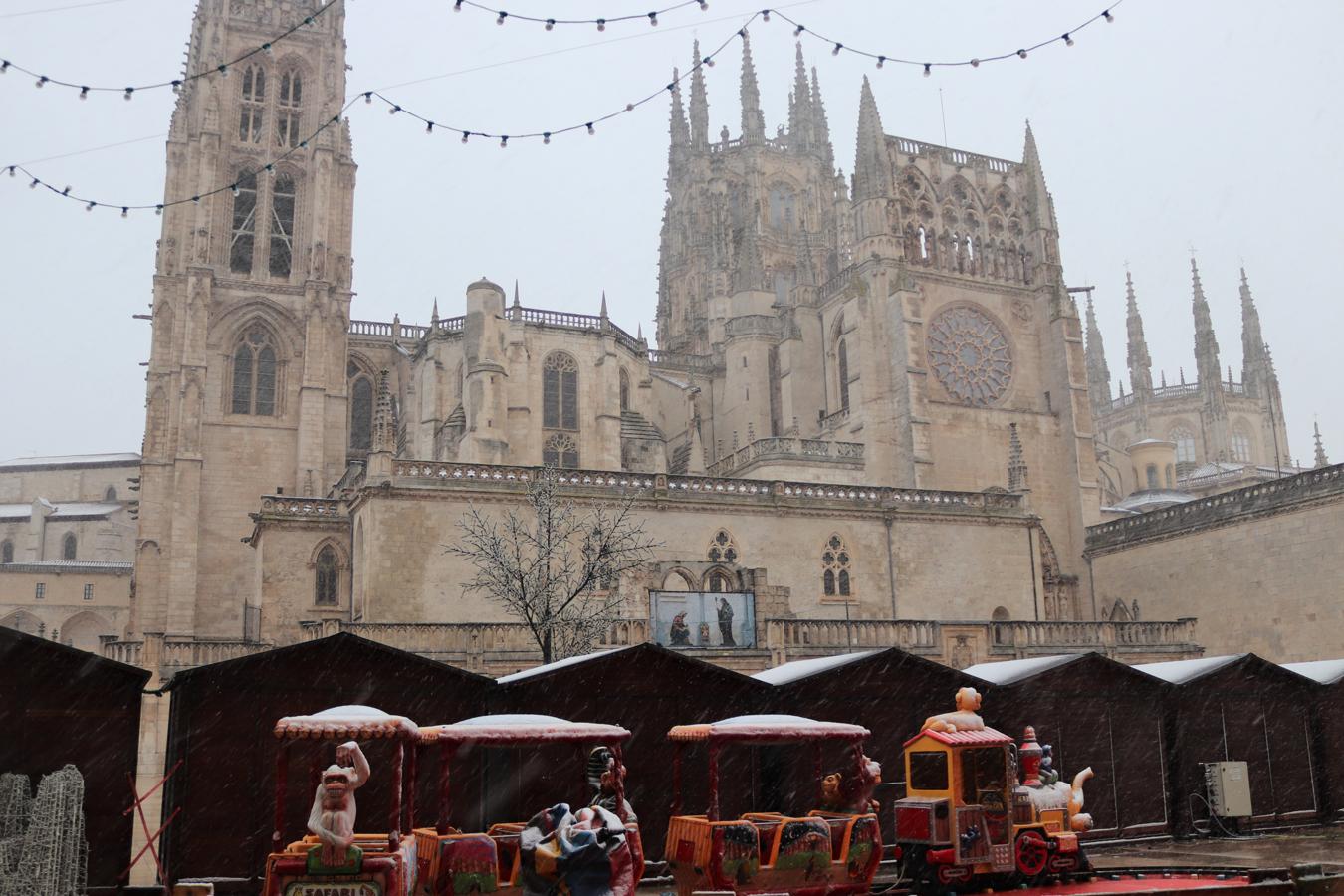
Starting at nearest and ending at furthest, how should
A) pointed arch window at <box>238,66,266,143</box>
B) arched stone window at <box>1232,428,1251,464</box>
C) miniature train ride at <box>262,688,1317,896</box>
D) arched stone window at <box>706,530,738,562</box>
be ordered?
miniature train ride at <box>262,688,1317,896</box> < arched stone window at <box>706,530,738,562</box> < pointed arch window at <box>238,66,266,143</box> < arched stone window at <box>1232,428,1251,464</box>

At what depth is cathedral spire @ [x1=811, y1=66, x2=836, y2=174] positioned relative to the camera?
249 feet

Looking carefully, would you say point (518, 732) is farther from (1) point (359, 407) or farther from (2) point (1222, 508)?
(1) point (359, 407)

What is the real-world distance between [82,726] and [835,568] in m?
22.7

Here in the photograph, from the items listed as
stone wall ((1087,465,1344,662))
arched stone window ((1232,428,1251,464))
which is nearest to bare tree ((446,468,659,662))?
stone wall ((1087,465,1344,662))

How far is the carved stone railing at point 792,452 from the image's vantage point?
4194cm

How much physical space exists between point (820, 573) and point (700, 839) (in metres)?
22.4

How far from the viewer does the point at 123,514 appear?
66812 mm

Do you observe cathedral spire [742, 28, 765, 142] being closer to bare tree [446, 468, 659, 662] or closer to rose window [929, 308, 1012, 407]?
rose window [929, 308, 1012, 407]

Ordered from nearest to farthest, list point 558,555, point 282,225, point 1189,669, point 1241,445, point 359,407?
1. point 1189,669
2. point 558,555
3. point 282,225
4. point 359,407
5. point 1241,445

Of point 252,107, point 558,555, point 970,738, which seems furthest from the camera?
point 252,107

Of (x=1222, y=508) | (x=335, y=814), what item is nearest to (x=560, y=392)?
(x=1222, y=508)

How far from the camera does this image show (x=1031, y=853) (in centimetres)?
1257

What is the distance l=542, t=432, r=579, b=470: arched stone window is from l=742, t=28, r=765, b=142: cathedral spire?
33.4 meters

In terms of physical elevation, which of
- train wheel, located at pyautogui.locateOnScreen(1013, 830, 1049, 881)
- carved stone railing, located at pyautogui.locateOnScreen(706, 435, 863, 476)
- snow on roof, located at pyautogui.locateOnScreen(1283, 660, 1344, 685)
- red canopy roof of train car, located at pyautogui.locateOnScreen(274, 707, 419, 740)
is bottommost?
train wheel, located at pyautogui.locateOnScreen(1013, 830, 1049, 881)
